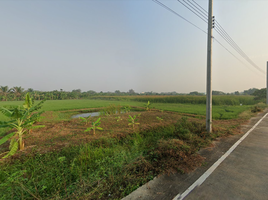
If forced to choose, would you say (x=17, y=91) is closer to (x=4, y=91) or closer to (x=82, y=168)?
(x=4, y=91)

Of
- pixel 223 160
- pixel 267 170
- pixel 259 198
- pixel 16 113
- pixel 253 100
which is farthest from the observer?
pixel 253 100

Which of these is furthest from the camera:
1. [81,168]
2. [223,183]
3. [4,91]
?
[4,91]

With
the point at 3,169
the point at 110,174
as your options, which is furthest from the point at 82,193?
the point at 3,169

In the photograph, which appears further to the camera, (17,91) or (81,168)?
(17,91)

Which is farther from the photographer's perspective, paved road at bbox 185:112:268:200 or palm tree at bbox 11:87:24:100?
palm tree at bbox 11:87:24:100

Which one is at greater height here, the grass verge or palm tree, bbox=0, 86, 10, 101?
palm tree, bbox=0, 86, 10, 101

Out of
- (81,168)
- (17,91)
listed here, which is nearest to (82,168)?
(81,168)

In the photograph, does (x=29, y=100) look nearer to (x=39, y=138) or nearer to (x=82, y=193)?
(x=39, y=138)

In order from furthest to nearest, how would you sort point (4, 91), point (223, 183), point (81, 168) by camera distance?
point (4, 91), point (81, 168), point (223, 183)

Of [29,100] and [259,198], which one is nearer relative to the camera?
[259,198]

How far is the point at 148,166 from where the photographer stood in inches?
98.1

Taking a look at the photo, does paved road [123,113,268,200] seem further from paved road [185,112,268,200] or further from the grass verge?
the grass verge

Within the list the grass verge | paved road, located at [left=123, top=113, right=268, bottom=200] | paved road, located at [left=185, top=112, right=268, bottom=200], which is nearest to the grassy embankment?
the grass verge

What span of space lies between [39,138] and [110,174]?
367 centimetres
